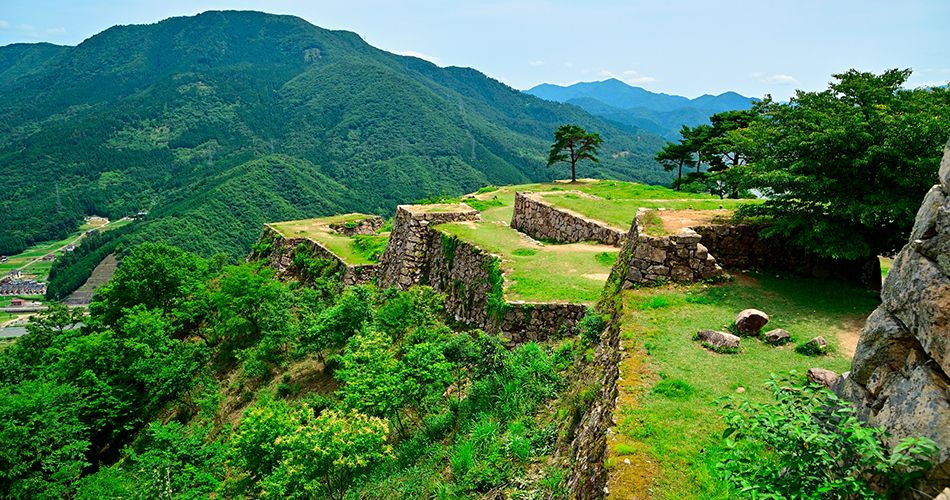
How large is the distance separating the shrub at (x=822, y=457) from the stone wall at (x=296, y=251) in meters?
19.4

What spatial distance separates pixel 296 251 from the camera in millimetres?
27203

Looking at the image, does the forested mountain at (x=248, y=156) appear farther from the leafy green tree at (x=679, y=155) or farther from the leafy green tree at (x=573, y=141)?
the leafy green tree at (x=679, y=155)

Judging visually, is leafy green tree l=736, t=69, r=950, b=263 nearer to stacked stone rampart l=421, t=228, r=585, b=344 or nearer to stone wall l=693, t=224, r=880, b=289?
stone wall l=693, t=224, r=880, b=289

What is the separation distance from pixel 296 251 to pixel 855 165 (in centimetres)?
2605

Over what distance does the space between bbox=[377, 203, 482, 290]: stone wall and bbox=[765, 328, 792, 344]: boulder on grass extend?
1208cm

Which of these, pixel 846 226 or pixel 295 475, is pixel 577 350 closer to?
pixel 846 226

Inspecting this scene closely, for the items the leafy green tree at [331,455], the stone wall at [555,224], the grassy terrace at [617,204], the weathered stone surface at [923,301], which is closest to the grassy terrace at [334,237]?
the grassy terrace at [617,204]

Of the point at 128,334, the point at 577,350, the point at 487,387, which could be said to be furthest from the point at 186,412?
the point at 577,350

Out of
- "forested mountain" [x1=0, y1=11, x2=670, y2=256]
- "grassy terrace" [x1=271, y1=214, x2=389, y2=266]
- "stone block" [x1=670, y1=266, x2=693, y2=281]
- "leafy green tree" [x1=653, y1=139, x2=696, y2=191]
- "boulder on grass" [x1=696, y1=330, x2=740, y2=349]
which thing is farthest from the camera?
"forested mountain" [x1=0, y1=11, x2=670, y2=256]

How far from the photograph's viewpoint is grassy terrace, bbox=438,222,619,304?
10.9 m

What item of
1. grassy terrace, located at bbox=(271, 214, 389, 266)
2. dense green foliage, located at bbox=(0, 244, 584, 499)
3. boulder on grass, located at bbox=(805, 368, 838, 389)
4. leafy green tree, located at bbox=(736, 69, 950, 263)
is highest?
leafy green tree, located at bbox=(736, 69, 950, 263)

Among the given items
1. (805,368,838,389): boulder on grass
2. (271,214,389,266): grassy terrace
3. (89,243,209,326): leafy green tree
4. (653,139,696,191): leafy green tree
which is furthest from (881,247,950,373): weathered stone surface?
(653,139,696,191): leafy green tree

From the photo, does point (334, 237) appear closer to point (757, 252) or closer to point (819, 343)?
point (757, 252)

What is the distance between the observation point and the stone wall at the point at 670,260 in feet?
28.9
